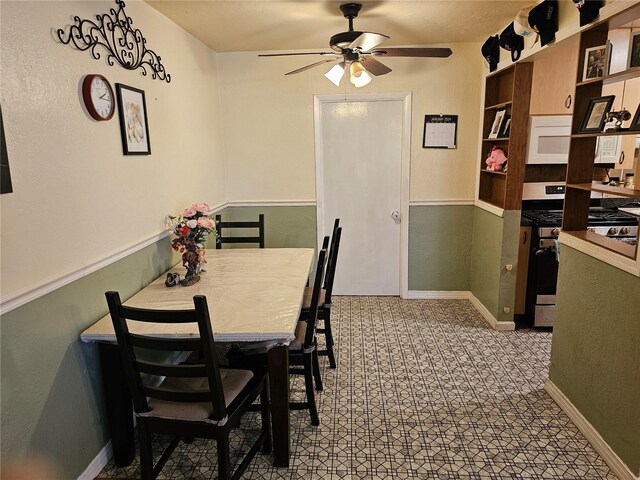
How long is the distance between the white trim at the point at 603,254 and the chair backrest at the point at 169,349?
71.4 inches

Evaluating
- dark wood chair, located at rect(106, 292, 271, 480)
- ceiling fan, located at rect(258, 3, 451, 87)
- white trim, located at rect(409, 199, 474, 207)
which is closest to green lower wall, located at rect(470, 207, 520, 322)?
white trim, located at rect(409, 199, 474, 207)

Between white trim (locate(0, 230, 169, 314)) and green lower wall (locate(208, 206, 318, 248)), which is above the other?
white trim (locate(0, 230, 169, 314))

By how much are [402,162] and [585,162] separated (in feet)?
6.17

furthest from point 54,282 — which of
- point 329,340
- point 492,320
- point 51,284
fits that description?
point 492,320

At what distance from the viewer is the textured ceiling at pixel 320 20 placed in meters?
2.71

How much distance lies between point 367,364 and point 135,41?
2.53m

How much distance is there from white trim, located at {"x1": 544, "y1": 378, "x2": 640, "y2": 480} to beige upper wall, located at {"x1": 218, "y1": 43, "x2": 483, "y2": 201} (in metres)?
2.03

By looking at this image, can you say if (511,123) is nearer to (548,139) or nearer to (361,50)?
(548,139)

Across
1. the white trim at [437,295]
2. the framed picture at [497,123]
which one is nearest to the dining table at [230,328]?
the white trim at [437,295]

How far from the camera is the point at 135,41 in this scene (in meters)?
2.47

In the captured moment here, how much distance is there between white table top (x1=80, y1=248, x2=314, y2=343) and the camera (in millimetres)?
1853

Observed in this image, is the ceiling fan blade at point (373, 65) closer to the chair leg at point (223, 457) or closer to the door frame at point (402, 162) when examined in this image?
the door frame at point (402, 162)

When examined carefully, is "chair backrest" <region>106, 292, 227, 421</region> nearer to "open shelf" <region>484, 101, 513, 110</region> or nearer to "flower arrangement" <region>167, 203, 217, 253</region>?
"flower arrangement" <region>167, 203, 217, 253</region>

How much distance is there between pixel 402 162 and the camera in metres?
4.10
